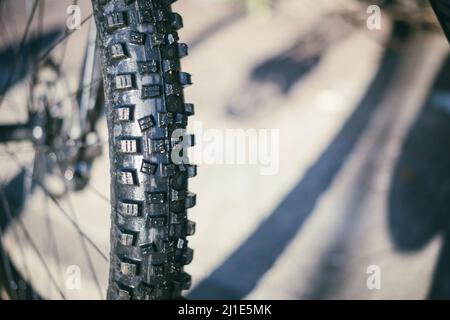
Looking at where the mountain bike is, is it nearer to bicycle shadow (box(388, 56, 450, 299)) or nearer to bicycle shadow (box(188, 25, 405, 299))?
bicycle shadow (box(188, 25, 405, 299))

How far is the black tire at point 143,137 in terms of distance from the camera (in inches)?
34.0

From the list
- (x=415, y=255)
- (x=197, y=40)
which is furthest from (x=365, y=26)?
(x=415, y=255)

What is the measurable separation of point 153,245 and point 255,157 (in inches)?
61.9

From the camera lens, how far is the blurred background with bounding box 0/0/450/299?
182cm

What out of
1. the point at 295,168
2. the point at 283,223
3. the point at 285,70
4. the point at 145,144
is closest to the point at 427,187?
the point at 295,168

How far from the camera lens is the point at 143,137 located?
0.87 meters

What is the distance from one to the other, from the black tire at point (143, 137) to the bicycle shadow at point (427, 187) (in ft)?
4.86

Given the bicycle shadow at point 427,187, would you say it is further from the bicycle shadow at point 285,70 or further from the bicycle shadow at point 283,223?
the bicycle shadow at point 285,70

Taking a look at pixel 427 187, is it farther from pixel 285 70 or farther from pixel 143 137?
pixel 143 137

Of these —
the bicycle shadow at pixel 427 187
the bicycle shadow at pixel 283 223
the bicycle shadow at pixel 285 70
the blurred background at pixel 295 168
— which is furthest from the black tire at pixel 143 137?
the bicycle shadow at pixel 285 70

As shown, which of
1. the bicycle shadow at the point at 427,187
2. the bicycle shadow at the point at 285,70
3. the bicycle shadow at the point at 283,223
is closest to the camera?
the bicycle shadow at the point at 283,223

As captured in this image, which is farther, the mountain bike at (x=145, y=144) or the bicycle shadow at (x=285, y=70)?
the bicycle shadow at (x=285, y=70)

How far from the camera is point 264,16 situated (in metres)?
3.20
